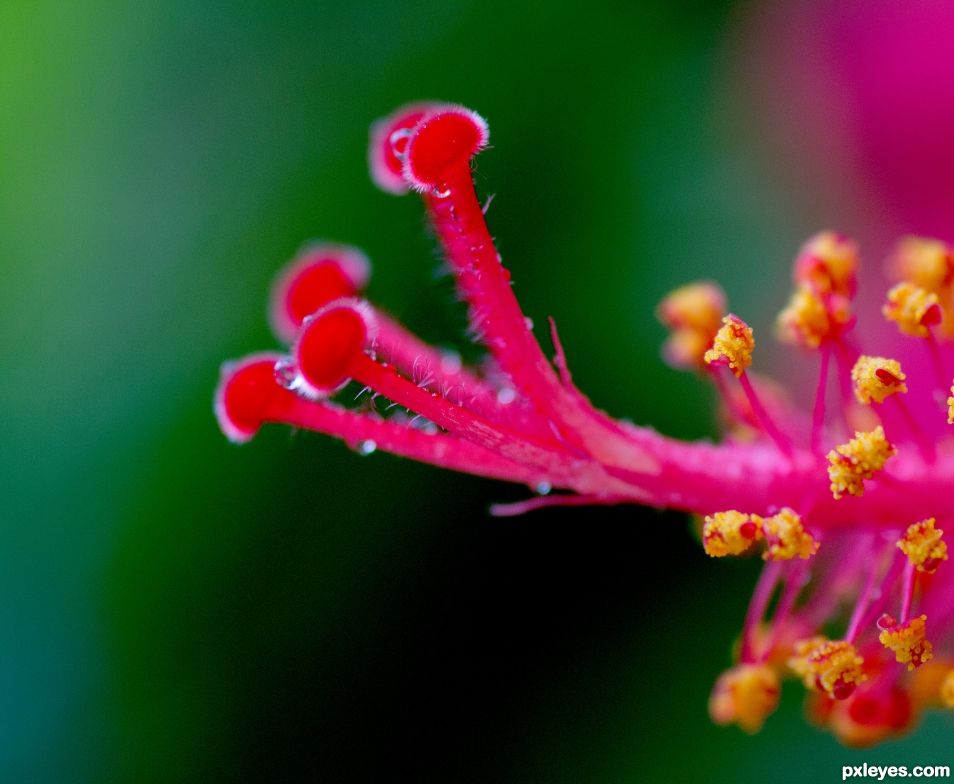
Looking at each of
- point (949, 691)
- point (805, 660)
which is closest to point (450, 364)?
point (805, 660)

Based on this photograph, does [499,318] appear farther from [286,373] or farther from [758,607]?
[758,607]

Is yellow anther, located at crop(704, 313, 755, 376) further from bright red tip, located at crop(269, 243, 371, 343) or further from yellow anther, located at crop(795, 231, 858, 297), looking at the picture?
bright red tip, located at crop(269, 243, 371, 343)

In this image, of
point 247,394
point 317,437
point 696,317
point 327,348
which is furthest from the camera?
point 317,437

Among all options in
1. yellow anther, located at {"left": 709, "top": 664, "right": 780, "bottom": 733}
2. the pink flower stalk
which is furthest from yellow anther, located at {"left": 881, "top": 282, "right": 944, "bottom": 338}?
yellow anther, located at {"left": 709, "top": 664, "right": 780, "bottom": 733}

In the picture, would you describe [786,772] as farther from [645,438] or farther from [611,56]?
[611,56]

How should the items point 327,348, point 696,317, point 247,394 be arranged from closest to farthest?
point 327,348
point 247,394
point 696,317

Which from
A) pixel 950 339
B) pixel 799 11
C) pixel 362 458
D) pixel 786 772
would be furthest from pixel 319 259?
pixel 786 772

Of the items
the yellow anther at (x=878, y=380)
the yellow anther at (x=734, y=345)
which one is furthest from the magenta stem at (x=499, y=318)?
the yellow anther at (x=878, y=380)
